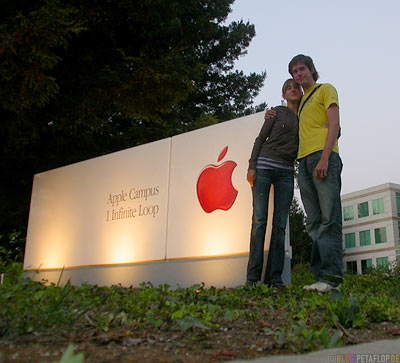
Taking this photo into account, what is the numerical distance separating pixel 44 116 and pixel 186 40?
3377mm

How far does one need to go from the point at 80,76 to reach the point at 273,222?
5.05 metres

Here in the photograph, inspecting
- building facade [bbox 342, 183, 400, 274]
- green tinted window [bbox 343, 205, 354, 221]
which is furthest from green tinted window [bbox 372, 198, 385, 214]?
green tinted window [bbox 343, 205, 354, 221]

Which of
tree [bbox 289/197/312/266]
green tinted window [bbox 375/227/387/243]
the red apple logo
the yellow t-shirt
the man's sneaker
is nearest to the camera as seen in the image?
the man's sneaker

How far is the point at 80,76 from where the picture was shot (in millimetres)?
8266

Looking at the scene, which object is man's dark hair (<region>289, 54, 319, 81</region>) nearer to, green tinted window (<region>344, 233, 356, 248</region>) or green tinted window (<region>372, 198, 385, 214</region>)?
green tinted window (<region>372, 198, 385, 214</region>)

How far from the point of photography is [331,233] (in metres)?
4.04

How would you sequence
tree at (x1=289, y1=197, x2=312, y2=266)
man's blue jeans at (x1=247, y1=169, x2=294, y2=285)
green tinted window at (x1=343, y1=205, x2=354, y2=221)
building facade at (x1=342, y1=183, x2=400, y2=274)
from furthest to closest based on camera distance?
green tinted window at (x1=343, y1=205, x2=354, y2=221) < building facade at (x1=342, y1=183, x2=400, y2=274) < tree at (x1=289, y1=197, x2=312, y2=266) < man's blue jeans at (x1=247, y1=169, x2=294, y2=285)

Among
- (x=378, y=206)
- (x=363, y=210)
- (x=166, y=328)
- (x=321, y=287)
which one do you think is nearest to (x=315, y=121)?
(x=321, y=287)

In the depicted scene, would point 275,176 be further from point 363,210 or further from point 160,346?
point 363,210

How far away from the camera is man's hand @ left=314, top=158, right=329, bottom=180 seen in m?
4.06

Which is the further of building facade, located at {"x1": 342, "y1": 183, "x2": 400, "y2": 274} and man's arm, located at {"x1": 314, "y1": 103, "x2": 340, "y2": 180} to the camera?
building facade, located at {"x1": 342, "y1": 183, "x2": 400, "y2": 274}

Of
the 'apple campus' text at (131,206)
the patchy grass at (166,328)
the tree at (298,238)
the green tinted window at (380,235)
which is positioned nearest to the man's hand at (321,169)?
the patchy grass at (166,328)

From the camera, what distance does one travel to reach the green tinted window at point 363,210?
5578 cm

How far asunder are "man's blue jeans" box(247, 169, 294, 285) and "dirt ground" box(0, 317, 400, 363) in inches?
85.9
